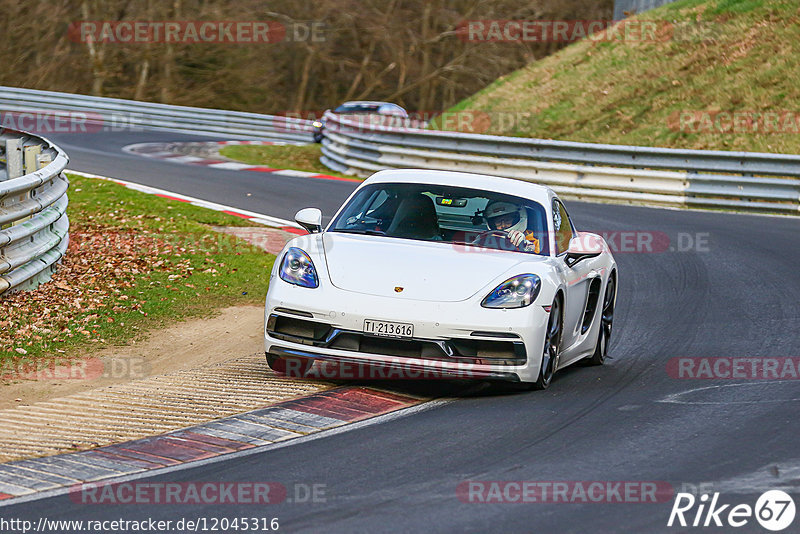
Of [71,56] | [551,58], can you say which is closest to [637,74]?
[551,58]

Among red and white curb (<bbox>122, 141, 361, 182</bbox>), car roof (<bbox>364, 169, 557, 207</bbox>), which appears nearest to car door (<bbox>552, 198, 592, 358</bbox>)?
car roof (<bbox>364, 169, 557, 207</bbox>)

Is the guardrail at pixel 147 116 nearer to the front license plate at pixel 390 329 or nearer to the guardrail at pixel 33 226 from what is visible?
the guardrail at pixel 33 226

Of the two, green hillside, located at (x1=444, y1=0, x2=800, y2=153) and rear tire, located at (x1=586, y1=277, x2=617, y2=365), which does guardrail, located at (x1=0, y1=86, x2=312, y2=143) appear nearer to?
green hillside, located at (x1=444, y1=0, x2=800, y2=153)

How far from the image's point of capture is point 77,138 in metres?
29.7

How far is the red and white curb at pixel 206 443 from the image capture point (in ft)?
17.9

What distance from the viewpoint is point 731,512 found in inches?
196

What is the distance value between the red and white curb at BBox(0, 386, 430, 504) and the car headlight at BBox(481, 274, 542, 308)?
2.55ft

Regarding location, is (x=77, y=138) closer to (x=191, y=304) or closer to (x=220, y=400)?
(x=191, y=304)

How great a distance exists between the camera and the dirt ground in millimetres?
8016

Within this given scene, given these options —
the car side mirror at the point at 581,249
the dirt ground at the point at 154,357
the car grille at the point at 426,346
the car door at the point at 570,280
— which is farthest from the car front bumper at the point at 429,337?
the dirt ground at the point at 154,357

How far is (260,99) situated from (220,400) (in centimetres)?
4387
